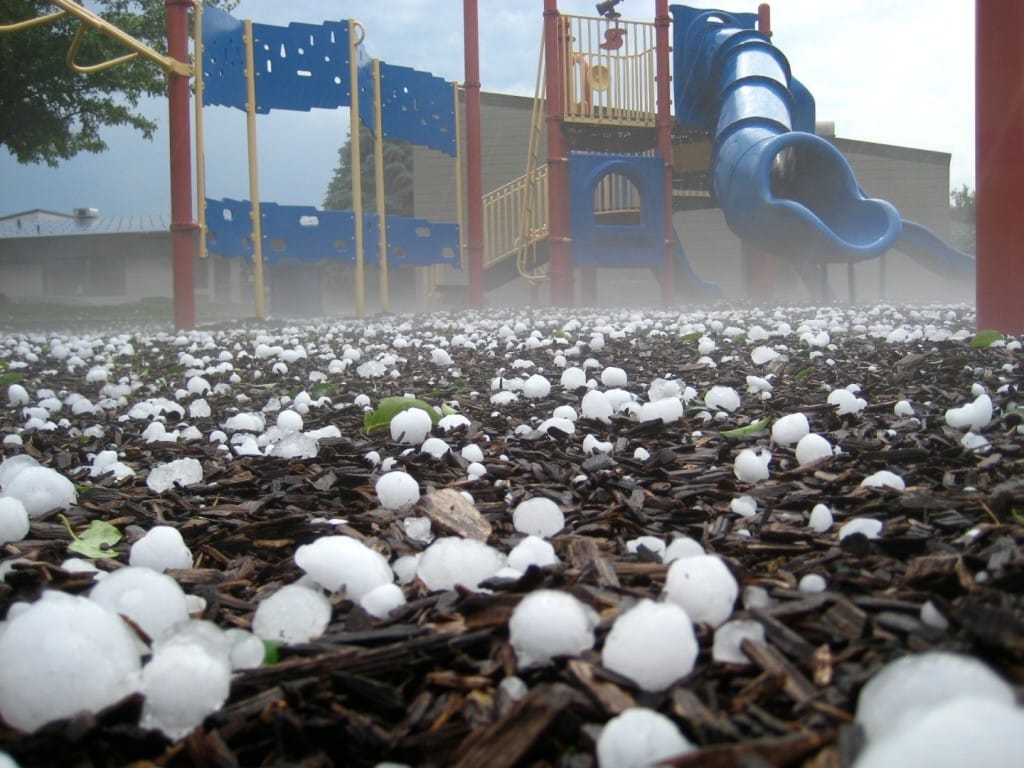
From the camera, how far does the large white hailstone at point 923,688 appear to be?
1.96ft

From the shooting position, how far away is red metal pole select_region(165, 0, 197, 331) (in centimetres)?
734

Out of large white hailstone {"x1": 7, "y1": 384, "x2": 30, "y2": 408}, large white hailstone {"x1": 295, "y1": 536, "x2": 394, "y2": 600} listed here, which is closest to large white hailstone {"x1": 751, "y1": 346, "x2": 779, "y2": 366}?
large white hailstone {"x1": 295, "y1": 536, "x2": 394, "y2": 600}

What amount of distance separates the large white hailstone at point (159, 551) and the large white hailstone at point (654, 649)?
29.9 inches

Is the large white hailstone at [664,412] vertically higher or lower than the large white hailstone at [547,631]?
higher

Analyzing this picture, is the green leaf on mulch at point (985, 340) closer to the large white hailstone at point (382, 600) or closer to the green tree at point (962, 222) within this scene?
the large white hailstone at point (382, 600)

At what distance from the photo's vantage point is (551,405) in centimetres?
254

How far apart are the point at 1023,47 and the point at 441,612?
3977 mm

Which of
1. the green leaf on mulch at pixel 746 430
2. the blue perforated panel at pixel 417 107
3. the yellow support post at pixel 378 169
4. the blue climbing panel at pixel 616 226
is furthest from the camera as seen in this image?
the blue climbing panel at pixel 616 226

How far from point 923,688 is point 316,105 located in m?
9.48

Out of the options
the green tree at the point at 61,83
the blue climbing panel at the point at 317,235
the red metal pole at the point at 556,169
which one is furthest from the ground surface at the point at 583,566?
the green tree at the point at 61,83

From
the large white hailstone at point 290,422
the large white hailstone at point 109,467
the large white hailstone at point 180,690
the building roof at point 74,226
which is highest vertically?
the building roof at point 74,226

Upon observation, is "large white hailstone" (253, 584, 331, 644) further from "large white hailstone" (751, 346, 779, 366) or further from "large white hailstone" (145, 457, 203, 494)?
"large white hailstone" (751, 346, 779, 366)

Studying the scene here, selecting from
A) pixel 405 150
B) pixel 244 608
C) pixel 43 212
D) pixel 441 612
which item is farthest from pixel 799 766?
pixel 43 212

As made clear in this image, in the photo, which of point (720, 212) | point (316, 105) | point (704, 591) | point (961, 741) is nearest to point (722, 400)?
point (704, 591)
